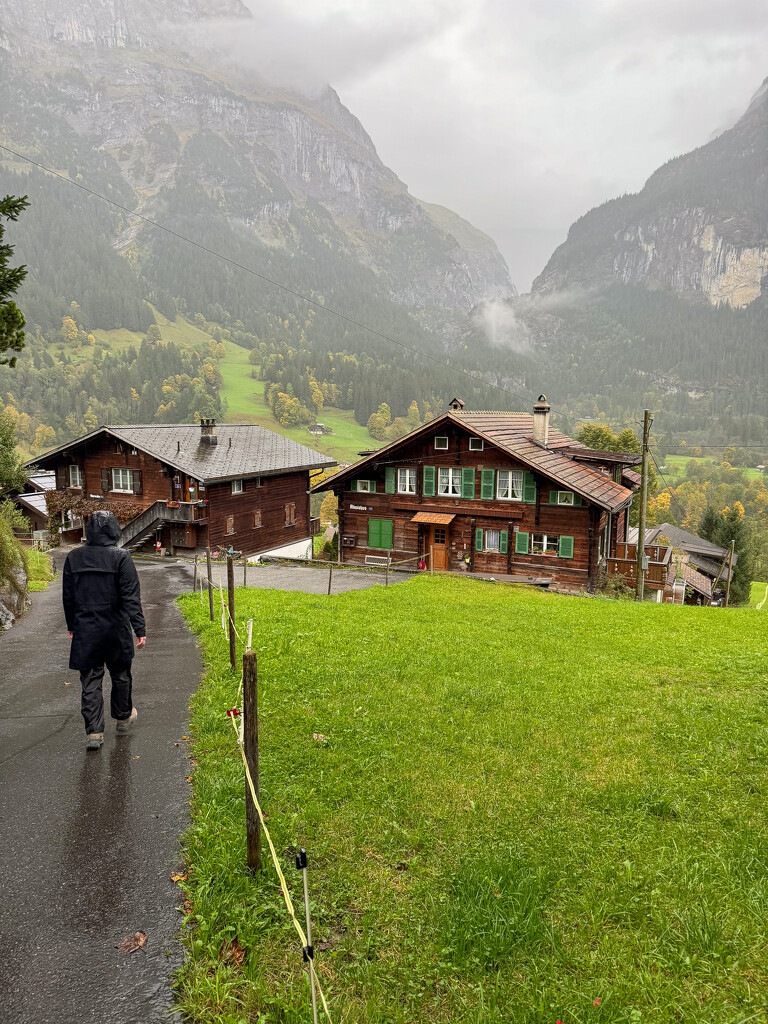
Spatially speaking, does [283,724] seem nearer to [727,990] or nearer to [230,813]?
[230,813]

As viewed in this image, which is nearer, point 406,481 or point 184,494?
point 184,494

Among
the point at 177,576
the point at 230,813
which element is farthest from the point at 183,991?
the point at 177,576

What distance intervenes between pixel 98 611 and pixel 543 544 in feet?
92.9

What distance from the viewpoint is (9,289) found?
33.5ft

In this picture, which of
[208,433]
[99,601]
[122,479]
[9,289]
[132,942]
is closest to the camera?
[132,942]

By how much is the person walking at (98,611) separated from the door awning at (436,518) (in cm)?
2768

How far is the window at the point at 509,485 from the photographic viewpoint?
3334cm

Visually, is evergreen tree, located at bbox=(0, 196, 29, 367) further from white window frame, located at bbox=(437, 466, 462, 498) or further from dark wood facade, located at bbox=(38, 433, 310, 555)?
white window frame, located at bbox=(437, 466, 462, 498)

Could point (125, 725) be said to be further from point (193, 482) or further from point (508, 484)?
point (193, 482)

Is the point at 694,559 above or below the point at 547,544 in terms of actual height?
below

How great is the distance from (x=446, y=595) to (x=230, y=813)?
1756cm

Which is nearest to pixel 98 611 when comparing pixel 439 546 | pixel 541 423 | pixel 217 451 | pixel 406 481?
pixel 439 546

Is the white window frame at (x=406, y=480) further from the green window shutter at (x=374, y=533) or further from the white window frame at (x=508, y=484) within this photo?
the white window frame at (x=508, y=484)

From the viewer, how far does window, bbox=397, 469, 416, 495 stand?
36188 mm
